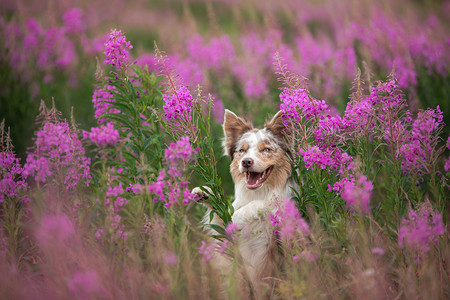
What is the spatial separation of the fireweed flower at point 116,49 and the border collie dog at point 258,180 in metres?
1.27

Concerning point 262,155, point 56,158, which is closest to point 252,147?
point 262,155

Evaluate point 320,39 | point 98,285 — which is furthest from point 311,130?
point 320,39

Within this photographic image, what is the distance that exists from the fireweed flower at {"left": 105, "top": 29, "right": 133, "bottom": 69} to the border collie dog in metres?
1.27

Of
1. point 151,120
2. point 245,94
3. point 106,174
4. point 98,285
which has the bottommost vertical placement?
point 98,285

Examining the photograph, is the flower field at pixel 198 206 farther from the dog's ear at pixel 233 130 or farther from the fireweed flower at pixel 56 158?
the dog's ear at pixel 233 130

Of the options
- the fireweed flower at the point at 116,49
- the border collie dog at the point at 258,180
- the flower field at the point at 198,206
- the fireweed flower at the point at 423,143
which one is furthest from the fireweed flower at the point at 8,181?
the fireweed flower at the point at 423,143

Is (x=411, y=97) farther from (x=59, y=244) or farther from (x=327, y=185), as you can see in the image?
(x=59, y=244)

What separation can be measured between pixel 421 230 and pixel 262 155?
1.87m

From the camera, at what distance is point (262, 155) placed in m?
4.03

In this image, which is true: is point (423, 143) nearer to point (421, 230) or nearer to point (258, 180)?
point (421, 230)

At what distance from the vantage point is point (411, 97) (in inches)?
219

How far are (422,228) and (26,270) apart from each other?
3183 millimetres

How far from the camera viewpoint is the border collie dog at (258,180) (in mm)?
3709

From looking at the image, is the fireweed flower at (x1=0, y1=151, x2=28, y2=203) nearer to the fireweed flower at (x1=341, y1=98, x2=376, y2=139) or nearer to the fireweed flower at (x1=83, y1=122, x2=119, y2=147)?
the fireweed flower at (x1=83, y1=122, x2=119, y2=147)
